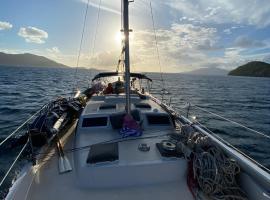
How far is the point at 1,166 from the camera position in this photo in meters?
7.77

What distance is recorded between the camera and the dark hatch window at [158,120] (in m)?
7.26

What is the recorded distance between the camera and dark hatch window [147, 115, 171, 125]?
7262 millimetres

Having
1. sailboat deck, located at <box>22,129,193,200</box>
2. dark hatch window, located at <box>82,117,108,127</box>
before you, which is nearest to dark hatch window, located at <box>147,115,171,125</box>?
dark hatch window, located at <box>82,117,108,127</box>

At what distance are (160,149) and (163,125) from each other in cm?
186

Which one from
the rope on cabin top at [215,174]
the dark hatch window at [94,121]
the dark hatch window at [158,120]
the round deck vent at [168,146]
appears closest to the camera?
the rope on cabin top at [215,174]

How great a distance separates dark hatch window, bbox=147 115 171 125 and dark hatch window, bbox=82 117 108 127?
143cm

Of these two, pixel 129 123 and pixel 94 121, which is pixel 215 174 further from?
pixel 94 121

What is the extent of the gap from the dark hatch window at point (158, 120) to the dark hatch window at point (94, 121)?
1.43m

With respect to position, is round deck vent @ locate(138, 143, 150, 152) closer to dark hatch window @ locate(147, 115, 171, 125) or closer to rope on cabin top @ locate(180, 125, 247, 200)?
rope on cabin top @ locate(180, 125, 247, 200)

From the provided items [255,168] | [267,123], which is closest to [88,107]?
[255,168]

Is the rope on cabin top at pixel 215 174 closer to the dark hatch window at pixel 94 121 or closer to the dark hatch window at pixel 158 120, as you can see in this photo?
the dark hatch window at pixel 158 120

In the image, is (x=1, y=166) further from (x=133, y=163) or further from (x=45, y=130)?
(x=133, y=163)

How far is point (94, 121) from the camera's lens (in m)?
7.04

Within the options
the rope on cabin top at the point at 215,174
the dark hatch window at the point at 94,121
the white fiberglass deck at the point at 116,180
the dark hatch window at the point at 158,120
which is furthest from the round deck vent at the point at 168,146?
the dark hatch window at the point at 94,121
